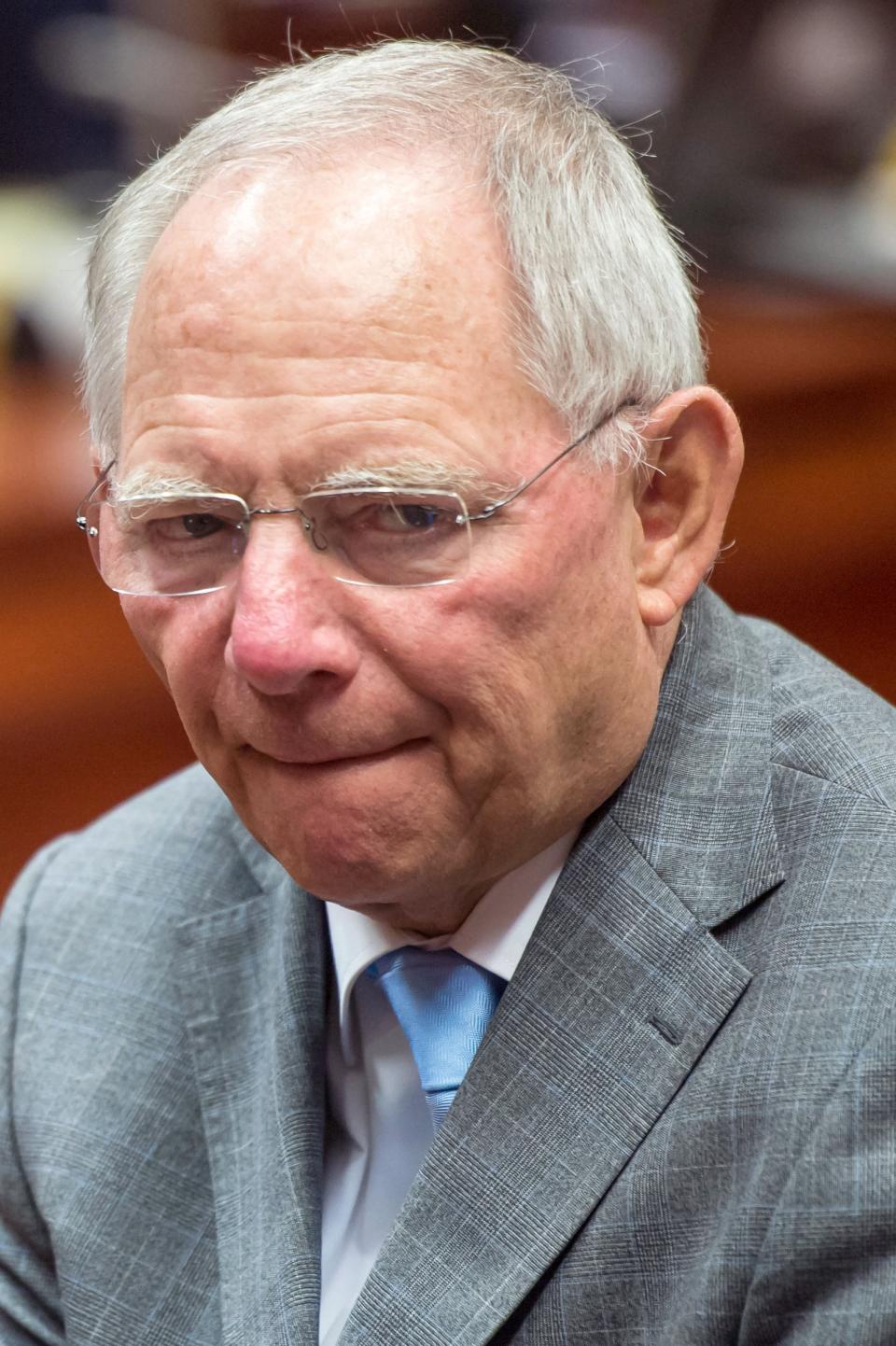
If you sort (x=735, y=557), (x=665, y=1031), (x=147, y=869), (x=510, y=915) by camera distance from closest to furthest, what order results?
(x=665, y=1031)
(x=510, y=915)
(x=147, y=869)
(x=735, y=557)

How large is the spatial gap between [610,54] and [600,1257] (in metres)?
3.65

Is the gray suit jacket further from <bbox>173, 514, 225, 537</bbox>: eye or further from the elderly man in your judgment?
<bbox>173, 514, 225, 537</bbox>: eye

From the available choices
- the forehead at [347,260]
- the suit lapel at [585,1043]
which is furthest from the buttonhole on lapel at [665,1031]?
the forehead at [347,260]

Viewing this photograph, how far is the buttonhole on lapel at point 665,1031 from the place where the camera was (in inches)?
54.9

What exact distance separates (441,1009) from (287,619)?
439 mm

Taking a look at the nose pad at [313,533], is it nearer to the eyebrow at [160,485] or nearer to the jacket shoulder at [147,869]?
the eyebrow at [160,485]

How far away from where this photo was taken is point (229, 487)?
135 centimetres

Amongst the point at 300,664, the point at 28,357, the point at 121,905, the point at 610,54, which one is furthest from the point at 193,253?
the point at 610,54

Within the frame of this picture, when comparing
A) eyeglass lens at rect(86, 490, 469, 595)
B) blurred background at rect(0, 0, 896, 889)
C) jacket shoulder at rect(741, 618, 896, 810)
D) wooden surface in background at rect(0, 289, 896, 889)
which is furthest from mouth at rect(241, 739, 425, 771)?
wooden surface in background at rect(0, 289, 896, 889)

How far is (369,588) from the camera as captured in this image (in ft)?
4.36

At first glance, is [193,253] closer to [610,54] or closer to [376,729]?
[376,729]

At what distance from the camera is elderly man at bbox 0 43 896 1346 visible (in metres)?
1.30

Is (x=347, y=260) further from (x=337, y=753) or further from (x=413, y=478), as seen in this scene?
(x=337, y=753)

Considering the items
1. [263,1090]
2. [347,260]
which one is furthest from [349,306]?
[263,1090]
